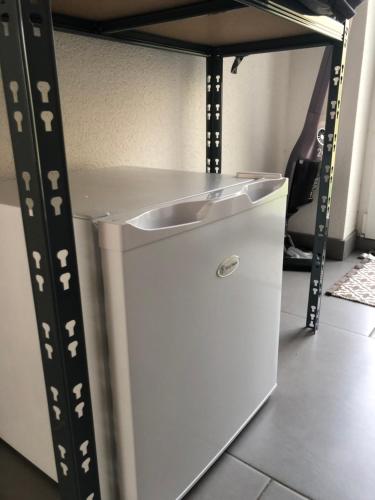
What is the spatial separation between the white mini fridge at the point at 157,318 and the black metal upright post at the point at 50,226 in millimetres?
66

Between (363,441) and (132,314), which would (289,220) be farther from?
(132,314)

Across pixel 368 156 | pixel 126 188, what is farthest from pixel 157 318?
pixel 368 156

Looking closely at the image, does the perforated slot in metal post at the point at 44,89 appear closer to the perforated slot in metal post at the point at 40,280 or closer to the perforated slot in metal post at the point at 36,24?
the perforated slot in metal post at the point at 36,24

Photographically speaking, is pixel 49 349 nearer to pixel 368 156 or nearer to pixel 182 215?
pixel 182 215

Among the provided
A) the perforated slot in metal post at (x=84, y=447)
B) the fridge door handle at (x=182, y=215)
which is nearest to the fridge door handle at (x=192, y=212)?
the fridge door handle at (x=182, y=215)

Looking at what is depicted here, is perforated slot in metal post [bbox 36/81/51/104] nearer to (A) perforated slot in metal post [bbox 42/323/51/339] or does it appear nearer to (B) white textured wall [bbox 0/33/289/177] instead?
(A) perforated slot in metal post [bbox 42/323/51/339]

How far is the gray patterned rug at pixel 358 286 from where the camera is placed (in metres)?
1.72

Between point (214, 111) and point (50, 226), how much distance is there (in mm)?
1092

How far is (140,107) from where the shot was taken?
122 cm

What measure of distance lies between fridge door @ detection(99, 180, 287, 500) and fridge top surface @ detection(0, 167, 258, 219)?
0.15ft

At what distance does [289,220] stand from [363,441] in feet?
4.86

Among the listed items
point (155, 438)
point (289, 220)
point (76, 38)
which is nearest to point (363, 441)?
point (155, 438)

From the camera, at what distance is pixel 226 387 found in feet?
2.87

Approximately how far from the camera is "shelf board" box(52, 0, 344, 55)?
2.78 feet
